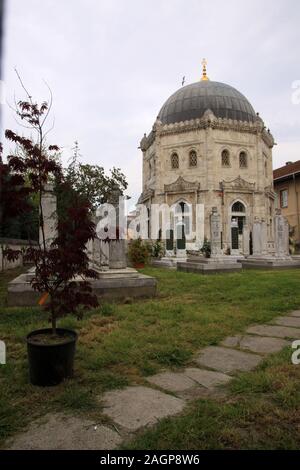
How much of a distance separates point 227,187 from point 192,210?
338 centimetres

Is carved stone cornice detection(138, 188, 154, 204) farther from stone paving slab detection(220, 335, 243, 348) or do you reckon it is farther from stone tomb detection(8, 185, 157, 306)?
stone paving slab detection(220, 335, 243, 348)

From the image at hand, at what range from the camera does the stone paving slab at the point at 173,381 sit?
10.6 ft

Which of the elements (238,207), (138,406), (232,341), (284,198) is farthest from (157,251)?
(284,198)

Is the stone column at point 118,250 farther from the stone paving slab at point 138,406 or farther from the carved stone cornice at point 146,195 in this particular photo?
the carved stone cornice at point 146,195

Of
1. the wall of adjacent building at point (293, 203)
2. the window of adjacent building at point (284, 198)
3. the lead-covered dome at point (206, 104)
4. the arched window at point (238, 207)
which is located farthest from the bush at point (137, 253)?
the window of adjacent building at point (284, 198)

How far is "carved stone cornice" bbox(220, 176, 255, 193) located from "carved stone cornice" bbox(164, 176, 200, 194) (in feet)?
7.13

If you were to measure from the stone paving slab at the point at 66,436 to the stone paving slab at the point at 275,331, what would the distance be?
319 centimetres

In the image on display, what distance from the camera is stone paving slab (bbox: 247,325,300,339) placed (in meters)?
4.87

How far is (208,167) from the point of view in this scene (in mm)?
27703

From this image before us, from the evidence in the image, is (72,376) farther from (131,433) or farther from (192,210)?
(192,210)

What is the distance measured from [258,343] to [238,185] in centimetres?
2487

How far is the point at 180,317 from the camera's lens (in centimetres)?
582
